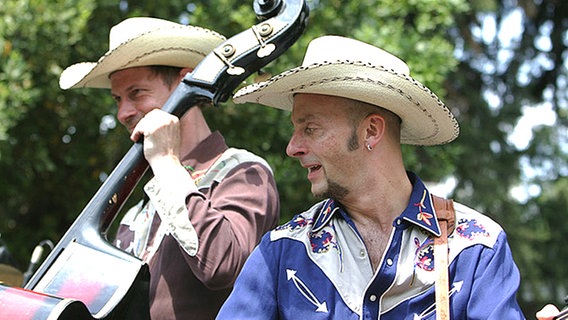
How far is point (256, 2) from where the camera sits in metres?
2.92

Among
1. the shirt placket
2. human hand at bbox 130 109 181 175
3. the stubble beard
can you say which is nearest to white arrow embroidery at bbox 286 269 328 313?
the shirt placket

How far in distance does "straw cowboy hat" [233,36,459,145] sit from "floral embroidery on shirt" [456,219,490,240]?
32 centimetres

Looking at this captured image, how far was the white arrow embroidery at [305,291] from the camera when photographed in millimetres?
2346

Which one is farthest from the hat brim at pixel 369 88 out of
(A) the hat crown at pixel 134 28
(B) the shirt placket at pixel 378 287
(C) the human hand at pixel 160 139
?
(A) the hat crown at pixel 134 28

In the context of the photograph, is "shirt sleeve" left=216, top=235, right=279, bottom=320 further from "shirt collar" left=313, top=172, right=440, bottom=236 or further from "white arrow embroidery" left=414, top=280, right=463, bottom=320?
"white arrow embroidery" left=414, top=280, right=463, bottom=320

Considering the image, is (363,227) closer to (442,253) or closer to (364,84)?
(442,253)

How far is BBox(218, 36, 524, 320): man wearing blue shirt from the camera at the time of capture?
2322 millimetres

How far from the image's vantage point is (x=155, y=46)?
316cm

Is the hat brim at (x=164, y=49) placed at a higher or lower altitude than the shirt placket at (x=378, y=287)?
higher

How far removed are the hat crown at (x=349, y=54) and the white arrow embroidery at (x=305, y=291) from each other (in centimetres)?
62

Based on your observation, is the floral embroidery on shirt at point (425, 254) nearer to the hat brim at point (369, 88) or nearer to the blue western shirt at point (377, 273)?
the blue western shirt at point (377, 273)

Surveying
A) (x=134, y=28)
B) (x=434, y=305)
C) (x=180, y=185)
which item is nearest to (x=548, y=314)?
(x=434, y=305)

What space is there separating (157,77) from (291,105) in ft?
2.18

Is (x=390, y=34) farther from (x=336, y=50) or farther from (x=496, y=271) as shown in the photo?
(x=496, y=271)
